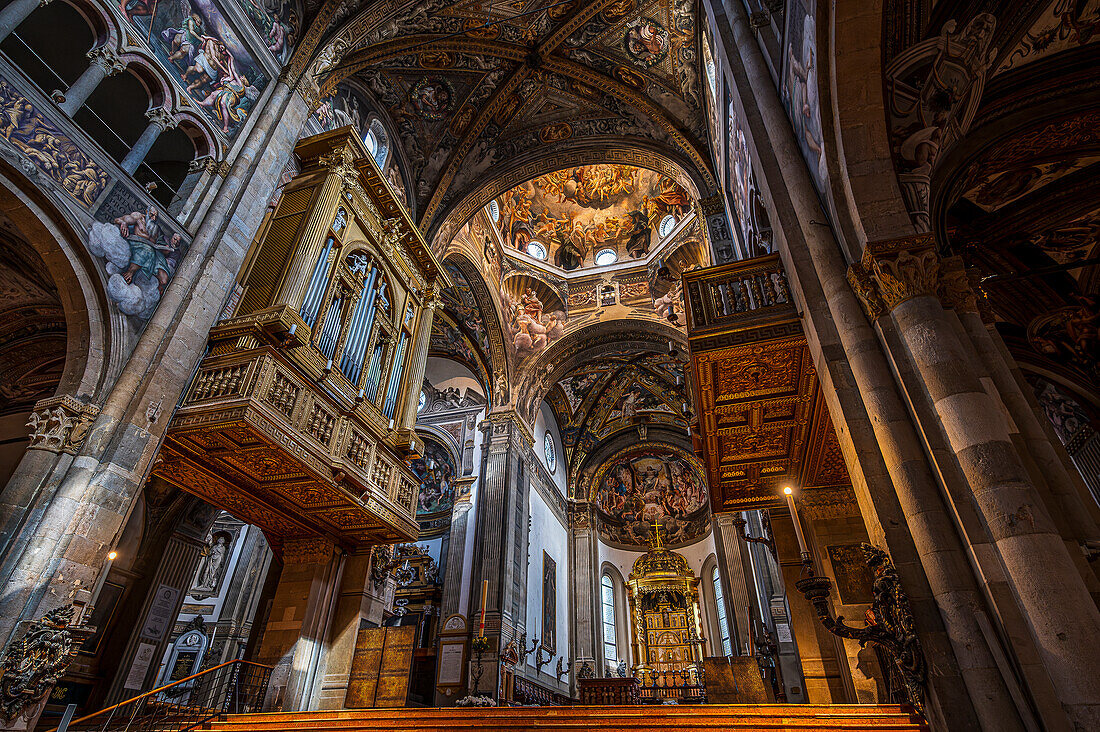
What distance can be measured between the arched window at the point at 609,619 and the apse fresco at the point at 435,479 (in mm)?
8725

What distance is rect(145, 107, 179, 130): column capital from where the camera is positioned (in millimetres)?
8016

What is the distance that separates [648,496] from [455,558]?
13.0 m

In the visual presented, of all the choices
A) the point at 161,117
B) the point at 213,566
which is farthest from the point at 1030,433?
the point at 213,566

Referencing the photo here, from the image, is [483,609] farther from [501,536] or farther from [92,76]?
[92,76]

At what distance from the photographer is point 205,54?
29.3ft

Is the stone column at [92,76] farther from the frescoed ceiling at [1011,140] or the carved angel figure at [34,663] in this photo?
the frescoed ceiling at [1011,140]

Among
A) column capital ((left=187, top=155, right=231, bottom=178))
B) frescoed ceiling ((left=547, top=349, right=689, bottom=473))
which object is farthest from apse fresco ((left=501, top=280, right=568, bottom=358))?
column capital ((left=187, top=155, right=231, bottom=178))

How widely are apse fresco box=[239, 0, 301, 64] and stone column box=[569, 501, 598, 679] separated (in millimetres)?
19459

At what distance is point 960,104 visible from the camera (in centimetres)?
524

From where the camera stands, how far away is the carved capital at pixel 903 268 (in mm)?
4531

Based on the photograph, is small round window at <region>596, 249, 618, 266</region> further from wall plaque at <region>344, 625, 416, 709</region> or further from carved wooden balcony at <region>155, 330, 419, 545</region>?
wall plaque at <region>344, 625, 416, 709</region>

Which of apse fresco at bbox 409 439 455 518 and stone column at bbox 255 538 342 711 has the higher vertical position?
apse fresco at bbox 409 439 455 518

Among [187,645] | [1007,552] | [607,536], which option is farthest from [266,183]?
[607,536]

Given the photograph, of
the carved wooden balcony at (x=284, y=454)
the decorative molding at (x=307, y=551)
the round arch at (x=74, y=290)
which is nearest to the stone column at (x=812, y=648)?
the carved wooden balcony at (x=284, y=454)
